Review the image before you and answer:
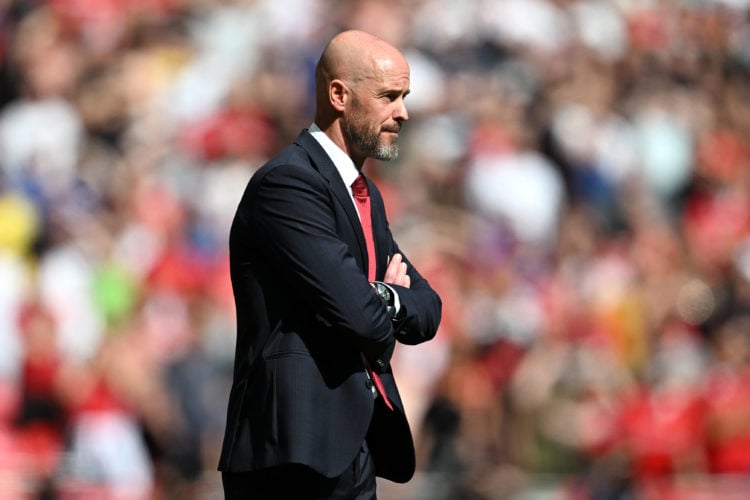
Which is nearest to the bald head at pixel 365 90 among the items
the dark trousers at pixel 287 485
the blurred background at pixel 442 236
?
the dark trousers at pixel 287 485

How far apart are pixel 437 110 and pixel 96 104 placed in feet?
7.25

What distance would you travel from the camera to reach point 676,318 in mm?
8500

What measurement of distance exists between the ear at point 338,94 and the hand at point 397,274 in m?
0.40

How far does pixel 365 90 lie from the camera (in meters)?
3.13

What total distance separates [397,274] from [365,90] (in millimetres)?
453

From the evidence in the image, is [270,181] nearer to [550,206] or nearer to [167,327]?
[167,327]

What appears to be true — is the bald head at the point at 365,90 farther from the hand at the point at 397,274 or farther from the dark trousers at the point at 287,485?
the dark trousers at the point at 287,485

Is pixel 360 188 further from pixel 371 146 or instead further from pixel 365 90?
pixel 365 90

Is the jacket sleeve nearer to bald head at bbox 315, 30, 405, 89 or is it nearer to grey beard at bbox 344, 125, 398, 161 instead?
grey beard at bbox 344, 125, 398, 161

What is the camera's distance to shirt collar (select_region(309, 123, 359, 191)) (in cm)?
318

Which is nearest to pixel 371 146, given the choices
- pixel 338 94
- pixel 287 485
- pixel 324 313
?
pixel 338 94

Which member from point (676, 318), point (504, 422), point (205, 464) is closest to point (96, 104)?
point (205, 464)

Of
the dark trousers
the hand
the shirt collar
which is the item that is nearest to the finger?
the hand

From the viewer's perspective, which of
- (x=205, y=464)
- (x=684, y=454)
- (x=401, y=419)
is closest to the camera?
(x=401, y=419)
